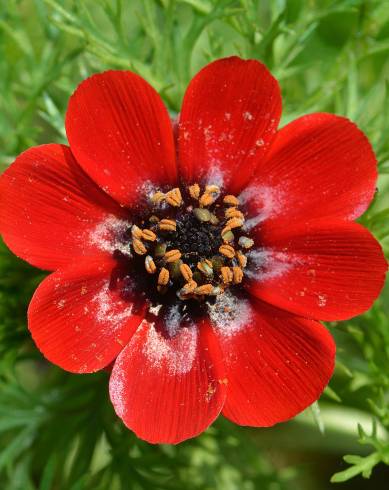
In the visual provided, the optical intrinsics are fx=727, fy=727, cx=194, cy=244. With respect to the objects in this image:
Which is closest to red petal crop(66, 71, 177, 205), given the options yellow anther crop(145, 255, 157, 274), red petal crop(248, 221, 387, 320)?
yellow anther crop(145, 255, 157, 274)

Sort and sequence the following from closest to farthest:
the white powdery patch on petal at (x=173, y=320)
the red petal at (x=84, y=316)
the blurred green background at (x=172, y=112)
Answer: the red petal at (x=84, y=316), the white powdery patch on petal at (x=173, y=320), the blurred green background at (x=172, y=112)

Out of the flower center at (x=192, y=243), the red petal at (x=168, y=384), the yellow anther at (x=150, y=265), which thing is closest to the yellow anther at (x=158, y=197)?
the flower center at (x=192, y=243)

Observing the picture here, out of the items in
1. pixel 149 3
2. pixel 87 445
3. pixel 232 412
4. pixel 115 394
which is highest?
pixel 149 3

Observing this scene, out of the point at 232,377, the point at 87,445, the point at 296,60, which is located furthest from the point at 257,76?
the point at 87,445

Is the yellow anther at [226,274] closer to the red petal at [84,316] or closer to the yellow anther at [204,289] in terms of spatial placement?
the yellow anther at [204,289]

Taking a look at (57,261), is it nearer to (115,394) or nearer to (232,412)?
(115,394)

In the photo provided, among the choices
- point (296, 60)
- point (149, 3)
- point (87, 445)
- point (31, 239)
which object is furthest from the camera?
point (296, 60)

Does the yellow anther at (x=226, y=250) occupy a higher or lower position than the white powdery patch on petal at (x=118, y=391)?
higher

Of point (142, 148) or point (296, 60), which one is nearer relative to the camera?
point (142, 148)
